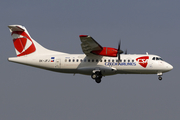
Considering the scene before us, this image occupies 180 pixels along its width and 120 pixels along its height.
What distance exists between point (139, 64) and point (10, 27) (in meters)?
13.4

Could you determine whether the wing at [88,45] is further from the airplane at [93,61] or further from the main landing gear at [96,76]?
the main landing gear at [96,76]

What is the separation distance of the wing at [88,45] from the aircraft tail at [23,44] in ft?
15.6

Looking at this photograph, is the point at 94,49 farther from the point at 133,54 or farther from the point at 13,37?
the point at 13,37

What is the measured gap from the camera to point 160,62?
26.1 metres

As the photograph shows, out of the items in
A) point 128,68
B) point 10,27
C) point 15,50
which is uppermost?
point 10,27

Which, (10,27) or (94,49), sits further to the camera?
(10,27)

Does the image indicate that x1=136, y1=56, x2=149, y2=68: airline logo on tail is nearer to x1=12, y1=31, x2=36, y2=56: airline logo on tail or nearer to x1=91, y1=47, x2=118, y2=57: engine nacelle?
x1=91, y1=47, x2=118, y2=57: engine nacelle

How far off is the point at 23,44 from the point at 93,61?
755 cm

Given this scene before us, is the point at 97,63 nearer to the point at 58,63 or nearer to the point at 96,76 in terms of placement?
the point at 96,76

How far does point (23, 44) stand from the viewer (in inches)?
1107

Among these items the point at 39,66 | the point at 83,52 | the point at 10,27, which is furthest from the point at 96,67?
the point at 10,27

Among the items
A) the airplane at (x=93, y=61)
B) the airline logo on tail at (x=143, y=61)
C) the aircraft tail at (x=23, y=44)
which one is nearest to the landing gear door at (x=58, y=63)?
the airplane at (x=93, y=61)

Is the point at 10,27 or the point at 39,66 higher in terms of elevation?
the point at 10,27

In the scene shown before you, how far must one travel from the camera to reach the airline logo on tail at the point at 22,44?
2792cm
